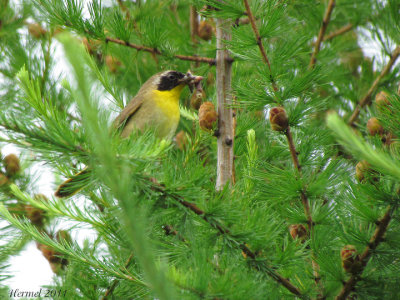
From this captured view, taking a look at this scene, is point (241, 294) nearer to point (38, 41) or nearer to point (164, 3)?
point (164, 3)

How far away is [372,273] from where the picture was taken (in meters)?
1.86

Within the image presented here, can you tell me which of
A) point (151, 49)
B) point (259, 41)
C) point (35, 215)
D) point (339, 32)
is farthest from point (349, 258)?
point (339, 32)

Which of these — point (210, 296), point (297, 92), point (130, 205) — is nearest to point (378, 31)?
point (297, 92)

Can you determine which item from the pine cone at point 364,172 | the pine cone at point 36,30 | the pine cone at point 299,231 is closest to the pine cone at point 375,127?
the pine cone at point 364,172

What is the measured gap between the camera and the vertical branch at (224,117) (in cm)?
254

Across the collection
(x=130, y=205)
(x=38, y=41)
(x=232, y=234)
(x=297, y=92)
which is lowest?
(x=232, y=234)

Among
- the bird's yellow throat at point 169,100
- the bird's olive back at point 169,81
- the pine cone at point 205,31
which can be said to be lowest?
the bird's yellow throat at point 169,100

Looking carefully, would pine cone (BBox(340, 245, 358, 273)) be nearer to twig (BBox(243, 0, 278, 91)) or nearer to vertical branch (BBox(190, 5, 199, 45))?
twig (BBox(243, 0, 278, 91))

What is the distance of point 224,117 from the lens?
2.61 m

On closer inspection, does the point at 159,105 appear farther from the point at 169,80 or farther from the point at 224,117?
the point at 224,117

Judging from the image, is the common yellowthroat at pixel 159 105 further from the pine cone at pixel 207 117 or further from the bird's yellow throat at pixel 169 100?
the pine cone at pixel 207 117

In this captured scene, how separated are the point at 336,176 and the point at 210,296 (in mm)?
915

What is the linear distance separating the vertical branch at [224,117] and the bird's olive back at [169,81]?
44.4 inches

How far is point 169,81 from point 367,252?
2.66 m
